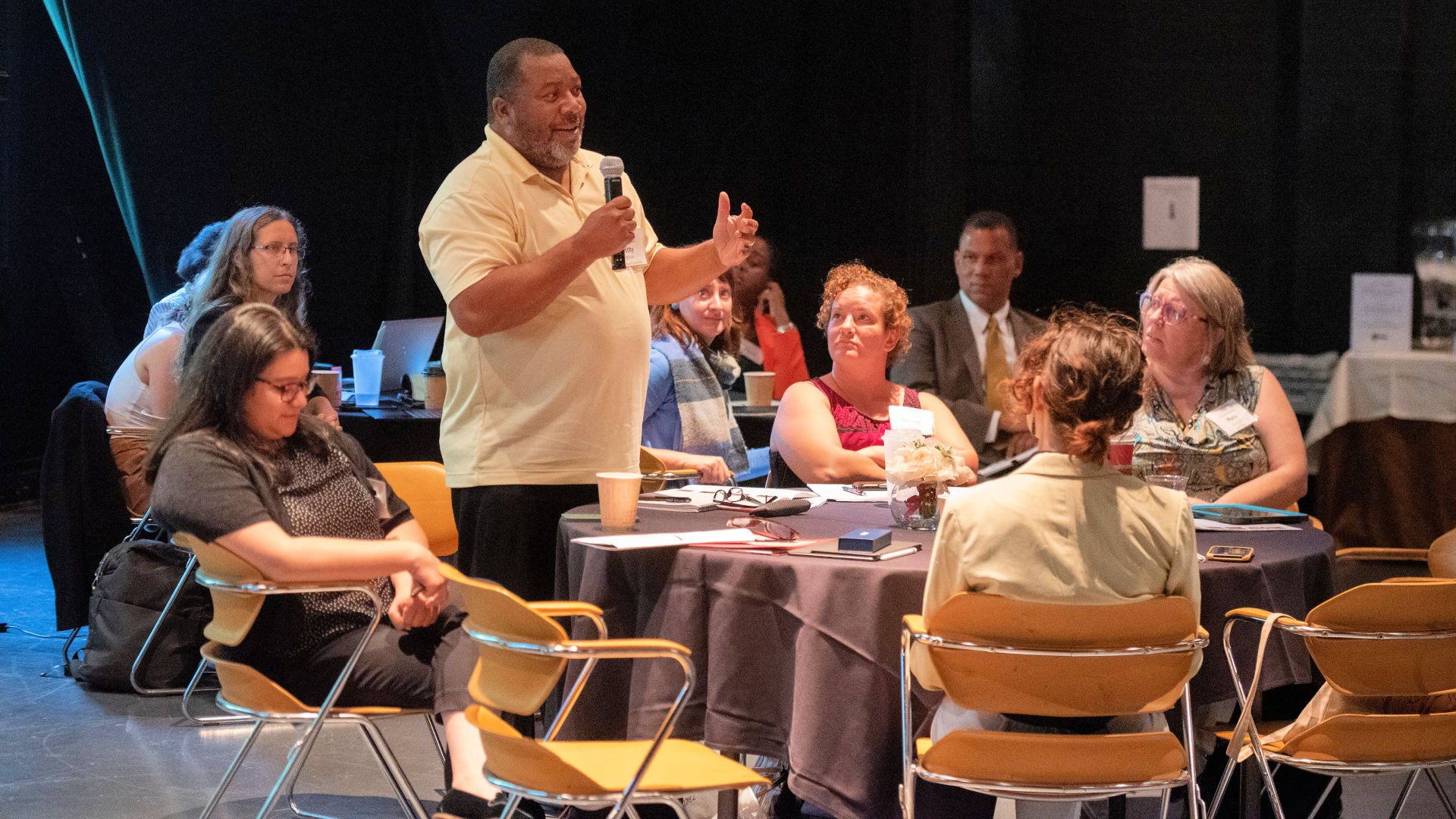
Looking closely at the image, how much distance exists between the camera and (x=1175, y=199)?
24.4ft

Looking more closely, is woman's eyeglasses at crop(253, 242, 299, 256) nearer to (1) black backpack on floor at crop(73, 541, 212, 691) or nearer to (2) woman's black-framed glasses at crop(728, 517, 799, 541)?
(1) black backpack on floor at crop(73, 541, 212, 691)

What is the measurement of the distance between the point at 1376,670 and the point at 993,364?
113 inches

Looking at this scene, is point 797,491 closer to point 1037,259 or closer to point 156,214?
point 1037,259

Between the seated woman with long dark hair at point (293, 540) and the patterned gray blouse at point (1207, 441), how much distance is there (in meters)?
1.90

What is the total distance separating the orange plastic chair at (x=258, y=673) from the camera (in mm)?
2566

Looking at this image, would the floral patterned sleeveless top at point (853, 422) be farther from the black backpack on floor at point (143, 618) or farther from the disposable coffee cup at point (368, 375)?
the disposable coffee cup at point (368, 375)

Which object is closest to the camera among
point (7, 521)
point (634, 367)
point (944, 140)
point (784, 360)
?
point (634, 367)

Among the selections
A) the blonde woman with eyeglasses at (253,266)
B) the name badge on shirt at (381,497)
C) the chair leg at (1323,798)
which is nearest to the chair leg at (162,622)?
the blonde woman with eyeglasses at (253,266)

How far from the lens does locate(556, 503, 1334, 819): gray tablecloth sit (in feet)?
8.05

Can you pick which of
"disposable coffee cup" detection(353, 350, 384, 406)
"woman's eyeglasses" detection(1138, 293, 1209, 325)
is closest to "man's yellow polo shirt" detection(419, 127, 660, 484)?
"woman's eyeglasses" detection(1138, 293, 1209, 325)

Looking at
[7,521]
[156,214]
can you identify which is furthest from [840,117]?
[7,521]

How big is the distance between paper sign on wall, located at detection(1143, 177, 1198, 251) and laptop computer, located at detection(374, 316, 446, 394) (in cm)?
395

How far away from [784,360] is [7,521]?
488 cm

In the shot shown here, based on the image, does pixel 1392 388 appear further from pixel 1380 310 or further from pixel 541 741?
pixel 541 741
